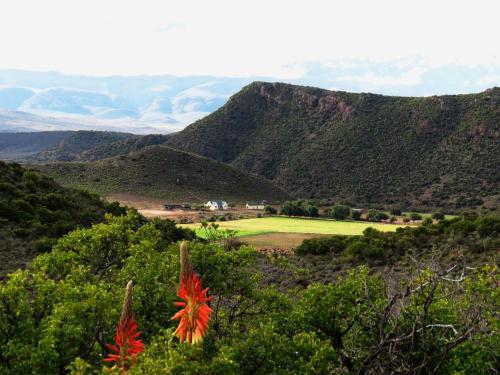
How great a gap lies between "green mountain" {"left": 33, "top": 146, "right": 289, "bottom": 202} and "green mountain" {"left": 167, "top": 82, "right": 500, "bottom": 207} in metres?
12.3

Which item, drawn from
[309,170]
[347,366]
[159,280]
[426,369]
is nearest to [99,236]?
[159,280]

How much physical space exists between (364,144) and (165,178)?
4014 centimetres

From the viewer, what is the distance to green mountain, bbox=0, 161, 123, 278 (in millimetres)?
30344

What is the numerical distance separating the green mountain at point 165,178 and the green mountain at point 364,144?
40.2ft

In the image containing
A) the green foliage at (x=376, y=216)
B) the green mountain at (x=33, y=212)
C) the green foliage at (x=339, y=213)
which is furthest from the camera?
the green foliage at (x=339, y=213)

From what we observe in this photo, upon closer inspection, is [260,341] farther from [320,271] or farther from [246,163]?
[246,163]

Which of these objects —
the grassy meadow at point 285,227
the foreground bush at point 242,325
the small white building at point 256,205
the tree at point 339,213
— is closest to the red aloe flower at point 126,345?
the foreground bush at point 242,325

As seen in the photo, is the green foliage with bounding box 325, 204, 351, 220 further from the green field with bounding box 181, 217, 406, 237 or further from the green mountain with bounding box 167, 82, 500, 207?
the green mountain with bounding box 167, 82, 500, 207

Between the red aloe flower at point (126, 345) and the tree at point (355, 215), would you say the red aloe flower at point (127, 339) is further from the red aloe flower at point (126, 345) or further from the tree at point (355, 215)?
the tree at point (355, 215)

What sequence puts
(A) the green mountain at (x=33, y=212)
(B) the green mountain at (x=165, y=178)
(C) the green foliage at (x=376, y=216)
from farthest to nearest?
(B) the green mountain at (x=165, y=178)
(C) the green foliage at (x=376, y=216)
(A) the green mountain at (x=33, y=212)

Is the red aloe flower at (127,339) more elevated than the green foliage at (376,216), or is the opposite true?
the red aloe flower at (127,339)

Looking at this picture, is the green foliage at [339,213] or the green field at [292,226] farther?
the green foliage at [339,213]

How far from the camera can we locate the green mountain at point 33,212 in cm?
3034

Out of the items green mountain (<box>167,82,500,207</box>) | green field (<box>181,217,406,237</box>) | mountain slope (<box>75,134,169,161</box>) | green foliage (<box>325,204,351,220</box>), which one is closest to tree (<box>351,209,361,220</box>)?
green foliage (<box>325,204,351,220</box>)
